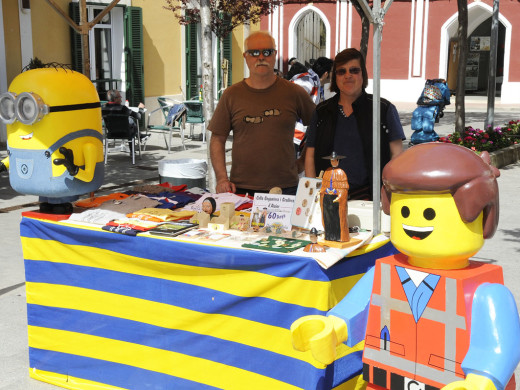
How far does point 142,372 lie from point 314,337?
4.77ft

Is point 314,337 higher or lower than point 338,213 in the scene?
lower

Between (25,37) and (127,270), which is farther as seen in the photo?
(25,37)

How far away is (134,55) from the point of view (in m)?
15.2

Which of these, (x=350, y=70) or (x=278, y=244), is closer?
(x=278, y=244)

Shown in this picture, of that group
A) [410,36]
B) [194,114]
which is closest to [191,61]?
[194,114]

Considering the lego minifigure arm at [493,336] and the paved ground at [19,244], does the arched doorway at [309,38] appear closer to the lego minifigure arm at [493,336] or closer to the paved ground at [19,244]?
the paved ground at [19,244]

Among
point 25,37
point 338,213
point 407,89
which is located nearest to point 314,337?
point 338,213

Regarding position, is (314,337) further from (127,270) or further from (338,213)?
(127,270)

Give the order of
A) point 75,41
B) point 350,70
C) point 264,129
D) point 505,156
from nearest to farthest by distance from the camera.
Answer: point 350,70, point 264,129, point 505,156, point 75,41

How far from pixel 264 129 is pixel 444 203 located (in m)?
2.12

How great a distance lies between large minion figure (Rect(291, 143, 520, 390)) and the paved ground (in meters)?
1.87

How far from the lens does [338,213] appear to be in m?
3.07

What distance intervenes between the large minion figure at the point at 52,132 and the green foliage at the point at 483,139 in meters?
8.19

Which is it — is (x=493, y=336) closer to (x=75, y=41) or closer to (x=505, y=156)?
(x=505, y=156)
